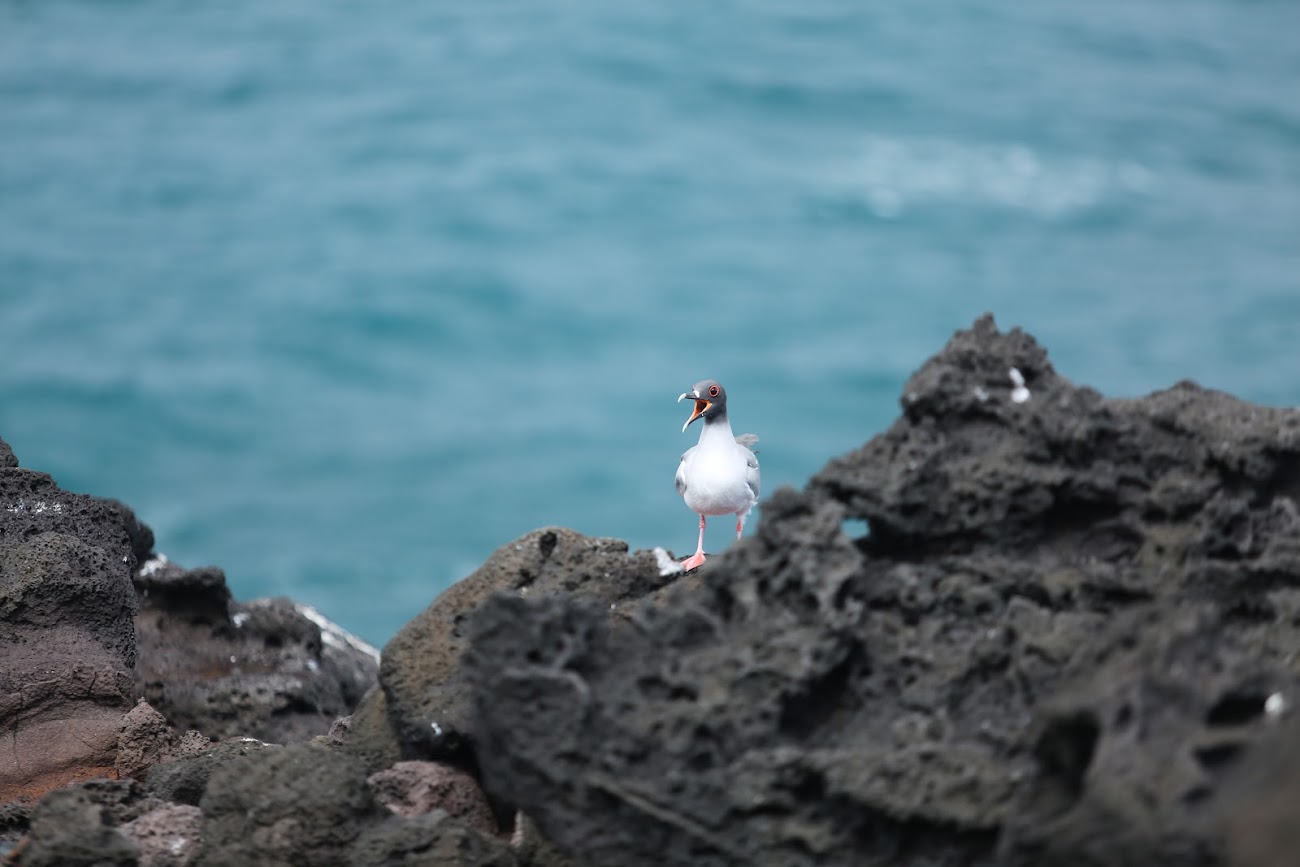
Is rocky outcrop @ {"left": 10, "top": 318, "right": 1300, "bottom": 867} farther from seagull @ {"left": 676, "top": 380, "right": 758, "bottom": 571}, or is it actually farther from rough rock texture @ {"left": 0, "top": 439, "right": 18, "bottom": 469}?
rough rock texture @ {"left": 0, "top": 439, "right": 18, "bottom": 469}

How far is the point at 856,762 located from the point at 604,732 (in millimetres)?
726

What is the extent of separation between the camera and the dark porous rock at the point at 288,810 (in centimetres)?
536

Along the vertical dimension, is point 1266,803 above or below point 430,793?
below

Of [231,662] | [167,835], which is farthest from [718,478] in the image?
[231,662]

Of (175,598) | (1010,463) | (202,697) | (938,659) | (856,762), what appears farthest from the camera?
(175,598)

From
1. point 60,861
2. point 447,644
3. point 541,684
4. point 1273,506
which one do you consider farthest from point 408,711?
point 1273,506

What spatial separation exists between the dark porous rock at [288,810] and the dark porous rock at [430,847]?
13 cm

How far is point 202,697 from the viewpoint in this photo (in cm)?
848

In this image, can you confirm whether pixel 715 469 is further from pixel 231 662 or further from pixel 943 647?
pixel 231 662

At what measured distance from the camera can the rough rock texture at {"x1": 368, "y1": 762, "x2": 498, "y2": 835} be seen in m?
5.91

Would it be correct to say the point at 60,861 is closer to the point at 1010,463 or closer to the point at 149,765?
the point at 149,765

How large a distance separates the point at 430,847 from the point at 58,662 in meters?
2.69

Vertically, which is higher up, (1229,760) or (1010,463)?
(1010,463)

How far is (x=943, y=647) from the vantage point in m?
4.78
